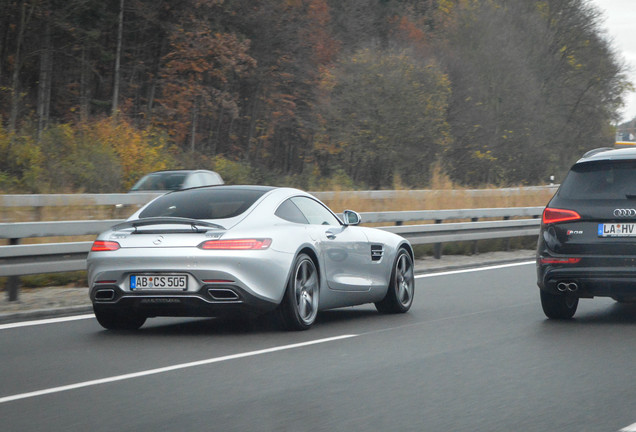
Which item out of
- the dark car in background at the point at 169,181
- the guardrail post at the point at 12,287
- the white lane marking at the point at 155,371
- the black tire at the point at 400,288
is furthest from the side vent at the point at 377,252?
the dark car in background at the point at 169,181

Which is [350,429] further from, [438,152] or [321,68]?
[321,68]

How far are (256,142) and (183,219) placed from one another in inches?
1855

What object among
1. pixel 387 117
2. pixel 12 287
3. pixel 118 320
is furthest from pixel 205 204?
pixel 387 117

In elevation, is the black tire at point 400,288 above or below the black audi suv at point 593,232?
below

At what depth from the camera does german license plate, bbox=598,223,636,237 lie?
993 cm

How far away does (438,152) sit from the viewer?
4403cm

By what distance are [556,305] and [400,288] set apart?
5.63 ft

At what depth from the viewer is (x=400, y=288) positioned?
11.7 meters

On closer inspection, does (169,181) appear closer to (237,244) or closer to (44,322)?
(44,322)

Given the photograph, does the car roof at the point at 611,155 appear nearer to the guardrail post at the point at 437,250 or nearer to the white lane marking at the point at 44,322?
the white lane marking at the point at 44,322

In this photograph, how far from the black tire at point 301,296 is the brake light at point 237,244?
0.42 metres

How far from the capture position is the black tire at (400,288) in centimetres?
1149

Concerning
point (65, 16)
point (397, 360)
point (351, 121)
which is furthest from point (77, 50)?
point (397, 360)

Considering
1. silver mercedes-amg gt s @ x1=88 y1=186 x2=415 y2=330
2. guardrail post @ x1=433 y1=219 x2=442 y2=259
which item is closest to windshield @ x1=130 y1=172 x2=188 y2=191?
guardrail post @ x1=433 y1=219 x2=442 y2=259
